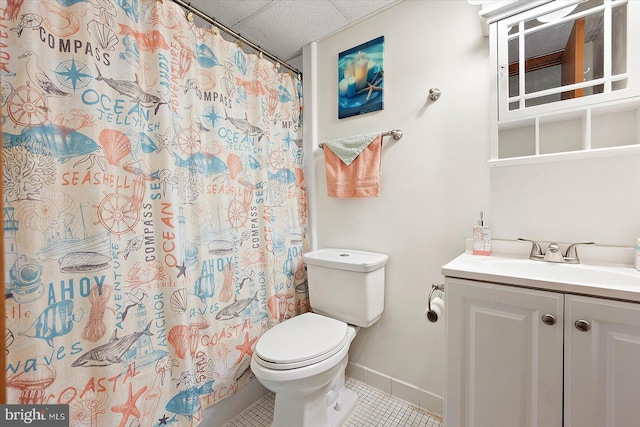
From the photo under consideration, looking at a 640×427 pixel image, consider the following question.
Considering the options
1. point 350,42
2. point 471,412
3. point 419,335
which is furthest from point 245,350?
point 350,42

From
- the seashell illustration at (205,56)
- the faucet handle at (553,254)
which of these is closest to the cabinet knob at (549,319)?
the faucet handle at (553,254)

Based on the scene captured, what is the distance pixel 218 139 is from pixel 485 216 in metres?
1.34

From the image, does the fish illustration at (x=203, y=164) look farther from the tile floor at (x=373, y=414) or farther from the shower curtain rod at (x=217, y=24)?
the tile floor at (x=373, y=414)

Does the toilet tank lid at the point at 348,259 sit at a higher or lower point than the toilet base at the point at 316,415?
higher

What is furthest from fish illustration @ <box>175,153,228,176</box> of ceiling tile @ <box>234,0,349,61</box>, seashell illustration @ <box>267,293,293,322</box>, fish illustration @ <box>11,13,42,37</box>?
ceiling tile @ <box>234,0,349,61</box>

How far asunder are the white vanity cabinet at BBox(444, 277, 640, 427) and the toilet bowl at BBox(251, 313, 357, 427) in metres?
0.47

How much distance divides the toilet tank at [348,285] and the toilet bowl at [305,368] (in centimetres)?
10

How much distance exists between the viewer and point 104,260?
Answer: 931mm

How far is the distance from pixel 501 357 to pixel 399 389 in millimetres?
832

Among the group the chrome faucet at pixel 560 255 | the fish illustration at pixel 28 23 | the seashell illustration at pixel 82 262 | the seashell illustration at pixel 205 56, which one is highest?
the seashell illustration at pixel 205 56

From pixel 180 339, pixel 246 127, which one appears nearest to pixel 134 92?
pixel 246 127

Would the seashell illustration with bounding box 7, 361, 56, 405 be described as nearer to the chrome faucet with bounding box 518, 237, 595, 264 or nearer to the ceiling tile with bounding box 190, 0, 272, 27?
the ceiling tile with bounding box 190, 0, 272, 27

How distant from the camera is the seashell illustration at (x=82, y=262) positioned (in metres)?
0.86

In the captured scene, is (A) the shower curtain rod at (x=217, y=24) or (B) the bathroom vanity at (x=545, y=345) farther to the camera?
(A) the shower curtain rod at (x=217, y=24)
